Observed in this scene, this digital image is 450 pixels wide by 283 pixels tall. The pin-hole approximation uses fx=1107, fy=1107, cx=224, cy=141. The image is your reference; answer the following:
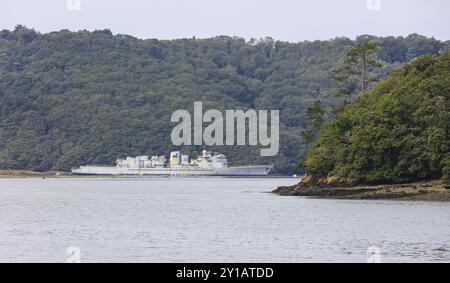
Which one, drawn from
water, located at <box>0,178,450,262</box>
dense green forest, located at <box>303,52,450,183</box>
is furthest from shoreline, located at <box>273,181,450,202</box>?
water, located at <box>0,178,450,262</box>

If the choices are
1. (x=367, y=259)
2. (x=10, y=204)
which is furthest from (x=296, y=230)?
(x=10, y=204)

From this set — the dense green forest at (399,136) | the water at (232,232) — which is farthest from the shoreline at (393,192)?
the water at (232,232)

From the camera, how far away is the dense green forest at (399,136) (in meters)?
83.3

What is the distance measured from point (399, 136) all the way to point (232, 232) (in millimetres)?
34629

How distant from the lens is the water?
43.1 m

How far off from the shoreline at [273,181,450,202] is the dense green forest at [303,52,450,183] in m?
1.00

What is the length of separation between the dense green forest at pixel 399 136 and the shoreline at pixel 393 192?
999 millimetres

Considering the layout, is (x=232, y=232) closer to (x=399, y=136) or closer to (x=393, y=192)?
(x=393, y=192)

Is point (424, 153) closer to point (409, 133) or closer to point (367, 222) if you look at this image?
point (409, 133)

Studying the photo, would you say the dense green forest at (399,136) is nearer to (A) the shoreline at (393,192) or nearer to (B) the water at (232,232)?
(A) the shoreline at (393,192)

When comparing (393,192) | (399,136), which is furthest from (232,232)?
(399,136)

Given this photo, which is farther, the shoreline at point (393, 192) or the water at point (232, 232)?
the shoreline at point (393, 192)

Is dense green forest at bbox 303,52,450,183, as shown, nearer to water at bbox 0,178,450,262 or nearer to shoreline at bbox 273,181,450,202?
shoreline at bbox 273,181,450,202

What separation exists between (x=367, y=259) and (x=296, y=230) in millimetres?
13927
